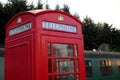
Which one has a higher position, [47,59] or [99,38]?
[99,38]

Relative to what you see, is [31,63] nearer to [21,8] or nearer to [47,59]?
[47,59]

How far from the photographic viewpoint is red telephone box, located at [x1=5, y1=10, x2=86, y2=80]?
159 inches

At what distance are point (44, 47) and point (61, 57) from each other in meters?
0.37

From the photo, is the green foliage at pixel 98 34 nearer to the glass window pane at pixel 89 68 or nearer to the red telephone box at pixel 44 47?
the glass window pane at pixel 89 68

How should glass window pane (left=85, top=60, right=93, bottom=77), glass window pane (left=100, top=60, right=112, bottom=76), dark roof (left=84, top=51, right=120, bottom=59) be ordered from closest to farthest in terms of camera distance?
glass window pane (left=85, top=60, right=93, bottom=77)
dark roof (left=84, top=51, right=120, bottom=59)
glass window pane (left=100, top=60, right=112, bottom=76)

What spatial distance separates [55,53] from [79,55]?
57cm

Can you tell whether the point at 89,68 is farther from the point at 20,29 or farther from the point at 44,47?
the point at 44,47

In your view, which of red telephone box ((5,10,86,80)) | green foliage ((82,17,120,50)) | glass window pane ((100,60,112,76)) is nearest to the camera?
red telephone box ((5,10,86,80))

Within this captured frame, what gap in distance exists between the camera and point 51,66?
413 centimetres

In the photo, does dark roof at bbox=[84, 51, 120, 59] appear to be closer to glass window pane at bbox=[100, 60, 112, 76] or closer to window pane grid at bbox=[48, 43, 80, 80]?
glass window pane at bbox=[100, 60, 112, 76]

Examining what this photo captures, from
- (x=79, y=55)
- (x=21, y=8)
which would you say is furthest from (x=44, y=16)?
(x=21, y=8)

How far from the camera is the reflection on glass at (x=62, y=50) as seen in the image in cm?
424

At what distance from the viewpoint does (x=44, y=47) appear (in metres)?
4.09

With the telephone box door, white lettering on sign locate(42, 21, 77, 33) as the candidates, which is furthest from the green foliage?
the telephone box door
